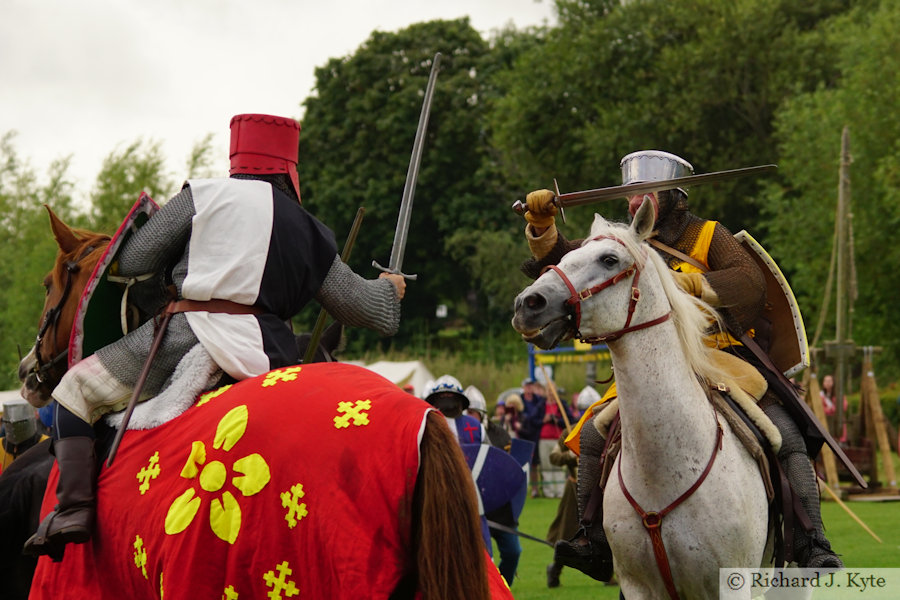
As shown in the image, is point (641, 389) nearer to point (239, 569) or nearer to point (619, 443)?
point (619, 443)

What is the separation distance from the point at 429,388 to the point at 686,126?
76.8ft

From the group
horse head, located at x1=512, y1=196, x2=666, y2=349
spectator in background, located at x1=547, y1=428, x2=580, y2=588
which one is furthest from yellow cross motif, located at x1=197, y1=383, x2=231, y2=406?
spectator in background, located at x1=547, y1=428, x2=580, y2=588

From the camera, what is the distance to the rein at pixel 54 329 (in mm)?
5090

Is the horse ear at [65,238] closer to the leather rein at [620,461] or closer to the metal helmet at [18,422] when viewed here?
the leather rein at [620,461]

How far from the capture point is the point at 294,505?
3.87 m

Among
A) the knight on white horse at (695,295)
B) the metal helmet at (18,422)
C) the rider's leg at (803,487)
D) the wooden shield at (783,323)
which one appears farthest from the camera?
the metal helmet at (18,422)

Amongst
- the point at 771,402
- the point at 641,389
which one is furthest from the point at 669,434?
the point at 771,402

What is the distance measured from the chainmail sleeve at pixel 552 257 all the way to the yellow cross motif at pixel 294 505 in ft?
9.25

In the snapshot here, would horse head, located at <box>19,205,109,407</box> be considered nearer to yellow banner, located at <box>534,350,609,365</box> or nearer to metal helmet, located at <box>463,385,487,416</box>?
metal helmet, located at <box>463,385,487,416</box>

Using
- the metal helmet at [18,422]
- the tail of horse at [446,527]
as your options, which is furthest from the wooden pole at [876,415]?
the tail of horse at [446,527]

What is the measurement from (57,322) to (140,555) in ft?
4.58

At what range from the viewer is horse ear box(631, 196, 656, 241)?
5.53 metres

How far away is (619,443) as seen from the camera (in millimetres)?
6223

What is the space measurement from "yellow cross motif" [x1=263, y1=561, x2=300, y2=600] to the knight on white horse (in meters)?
2.65
